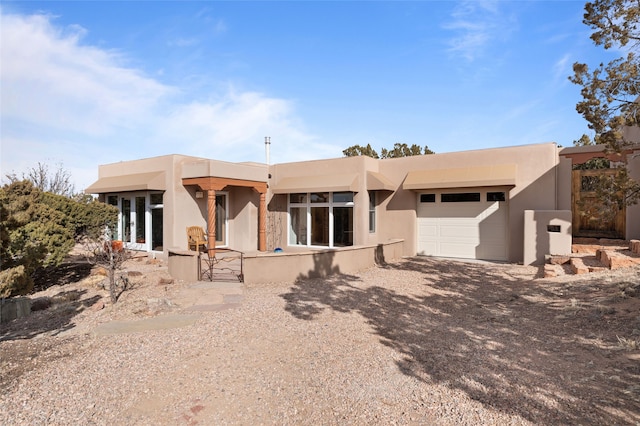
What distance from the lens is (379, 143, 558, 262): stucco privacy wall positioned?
12477mm

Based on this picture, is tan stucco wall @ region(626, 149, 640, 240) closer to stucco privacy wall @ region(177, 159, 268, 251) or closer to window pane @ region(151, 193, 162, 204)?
stucco privacy wall @ region(177, 159, 268, 251)

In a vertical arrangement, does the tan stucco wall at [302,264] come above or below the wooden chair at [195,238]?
below

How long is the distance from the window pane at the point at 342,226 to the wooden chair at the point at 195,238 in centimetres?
524

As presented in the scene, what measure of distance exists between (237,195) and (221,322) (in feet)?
36.0

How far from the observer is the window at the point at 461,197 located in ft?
45.8

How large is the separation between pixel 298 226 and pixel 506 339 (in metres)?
11.9

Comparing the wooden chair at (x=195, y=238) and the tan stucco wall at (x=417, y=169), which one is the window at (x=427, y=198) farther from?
the wooden chair at (x=195, y=238)

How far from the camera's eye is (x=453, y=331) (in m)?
6.12

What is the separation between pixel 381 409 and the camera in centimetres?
370

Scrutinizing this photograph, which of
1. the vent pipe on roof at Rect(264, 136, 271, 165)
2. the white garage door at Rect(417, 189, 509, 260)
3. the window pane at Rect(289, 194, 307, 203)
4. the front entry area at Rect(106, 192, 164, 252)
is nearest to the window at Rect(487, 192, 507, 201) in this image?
the white garage door at Rect(417, 189, 509, 260)

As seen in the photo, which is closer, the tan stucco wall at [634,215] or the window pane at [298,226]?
the tan stucco wall at [634,215]

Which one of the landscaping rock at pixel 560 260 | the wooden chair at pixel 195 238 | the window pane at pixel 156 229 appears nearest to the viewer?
the landscaping rock at pixel 560 260

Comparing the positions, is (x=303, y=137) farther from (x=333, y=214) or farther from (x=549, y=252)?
(x=549, y=252)

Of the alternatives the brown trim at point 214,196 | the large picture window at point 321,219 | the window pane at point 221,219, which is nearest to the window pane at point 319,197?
the large picture window at point 321,219
